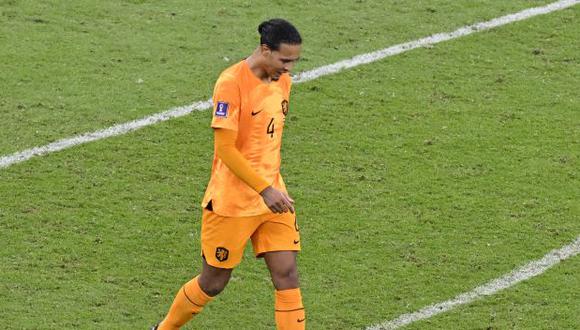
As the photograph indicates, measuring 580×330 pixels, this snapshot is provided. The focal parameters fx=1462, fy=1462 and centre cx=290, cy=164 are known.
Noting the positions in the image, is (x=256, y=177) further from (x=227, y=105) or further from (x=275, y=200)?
(x=227, y=105)

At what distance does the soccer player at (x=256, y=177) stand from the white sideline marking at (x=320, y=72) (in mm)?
3094

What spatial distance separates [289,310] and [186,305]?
62 centimetres

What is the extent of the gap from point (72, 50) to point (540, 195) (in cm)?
429

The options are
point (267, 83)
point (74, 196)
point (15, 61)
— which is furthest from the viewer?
point (15, 61)

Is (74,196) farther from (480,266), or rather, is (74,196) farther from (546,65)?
(546,65)

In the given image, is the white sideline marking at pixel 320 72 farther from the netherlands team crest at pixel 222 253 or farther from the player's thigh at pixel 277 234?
the player's thigh at pixel 277 234

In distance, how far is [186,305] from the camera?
789cm

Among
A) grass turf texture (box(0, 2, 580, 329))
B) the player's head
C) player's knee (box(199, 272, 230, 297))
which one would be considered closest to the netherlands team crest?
player's knee (box(199, 272, 230, 297))

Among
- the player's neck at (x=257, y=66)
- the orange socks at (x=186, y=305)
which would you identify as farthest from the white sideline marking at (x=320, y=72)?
the player's neck at (x=257, y=66)

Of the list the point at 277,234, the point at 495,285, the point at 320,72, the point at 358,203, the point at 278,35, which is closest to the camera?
the point at 278,35

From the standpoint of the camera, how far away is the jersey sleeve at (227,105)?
7402 millimetres

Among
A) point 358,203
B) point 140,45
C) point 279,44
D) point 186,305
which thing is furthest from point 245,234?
point 140,45

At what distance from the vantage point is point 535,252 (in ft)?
30.5

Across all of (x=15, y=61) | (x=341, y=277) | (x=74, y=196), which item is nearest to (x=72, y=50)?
(x=15, y=61)
